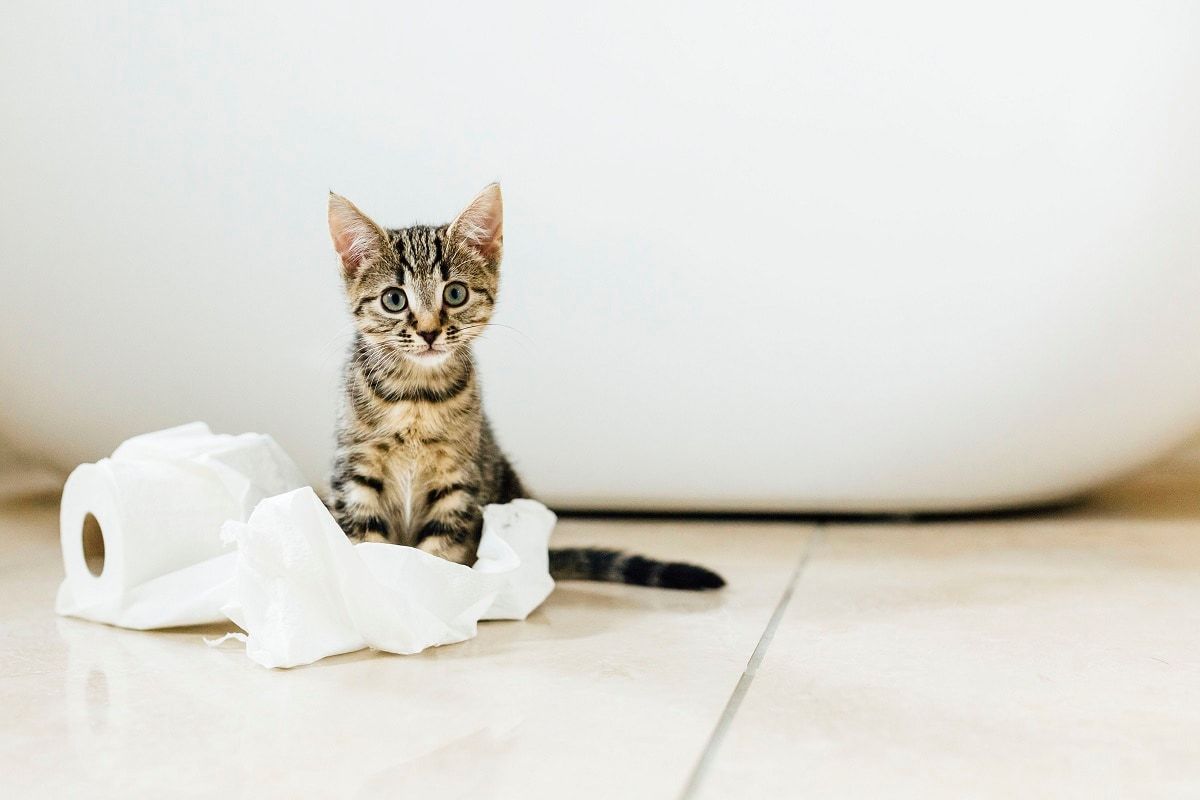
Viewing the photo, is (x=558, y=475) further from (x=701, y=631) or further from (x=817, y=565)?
(x=701, y=631)

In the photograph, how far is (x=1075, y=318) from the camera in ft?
5.59

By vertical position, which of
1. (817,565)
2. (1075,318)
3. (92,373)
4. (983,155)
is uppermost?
(983,155)

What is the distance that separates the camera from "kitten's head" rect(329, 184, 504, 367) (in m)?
1.20

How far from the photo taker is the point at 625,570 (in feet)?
4.74

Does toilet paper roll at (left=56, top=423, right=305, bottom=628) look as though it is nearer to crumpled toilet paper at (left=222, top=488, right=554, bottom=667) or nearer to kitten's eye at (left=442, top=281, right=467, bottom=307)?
crumpled toilet paper at (left=222, top=488, right=554, bottom=667)

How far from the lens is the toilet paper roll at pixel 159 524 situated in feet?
4.06

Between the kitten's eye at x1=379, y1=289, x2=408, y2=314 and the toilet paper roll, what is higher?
the kitten's eye at x1=379, y1=289, x2=408, y2=314

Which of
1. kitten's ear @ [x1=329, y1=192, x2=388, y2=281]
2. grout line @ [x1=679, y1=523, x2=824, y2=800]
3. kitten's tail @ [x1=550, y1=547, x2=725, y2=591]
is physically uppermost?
kitten's ear @ [x1=329, y1=192, x2=388, y2=281]

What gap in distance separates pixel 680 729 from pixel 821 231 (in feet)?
3.31

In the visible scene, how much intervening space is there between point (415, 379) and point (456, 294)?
119 mm

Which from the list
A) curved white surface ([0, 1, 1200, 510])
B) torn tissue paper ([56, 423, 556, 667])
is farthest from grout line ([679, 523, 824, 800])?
curved white surface ([0, 1, 1200, 510])

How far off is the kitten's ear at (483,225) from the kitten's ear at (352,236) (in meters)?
0.09

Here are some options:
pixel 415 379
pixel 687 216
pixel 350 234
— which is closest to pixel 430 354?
pixel 415 379

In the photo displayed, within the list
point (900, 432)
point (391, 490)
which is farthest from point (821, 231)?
point (391, 490)
